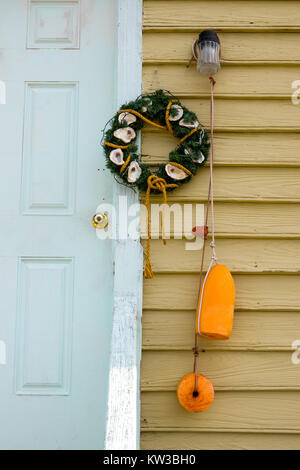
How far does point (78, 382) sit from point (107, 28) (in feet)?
5.14

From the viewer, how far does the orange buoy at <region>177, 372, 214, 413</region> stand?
6.47 ft

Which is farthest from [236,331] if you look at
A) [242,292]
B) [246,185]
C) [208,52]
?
[208,52]

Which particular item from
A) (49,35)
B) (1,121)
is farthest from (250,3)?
(1,121)

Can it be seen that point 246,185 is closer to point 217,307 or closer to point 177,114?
point 177,114

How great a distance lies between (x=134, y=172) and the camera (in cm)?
210

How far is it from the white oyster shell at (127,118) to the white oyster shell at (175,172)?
0.79 ft

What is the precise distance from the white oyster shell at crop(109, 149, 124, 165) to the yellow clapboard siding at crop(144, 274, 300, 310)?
0.49 meters

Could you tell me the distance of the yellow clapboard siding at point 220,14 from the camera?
2.25 meters

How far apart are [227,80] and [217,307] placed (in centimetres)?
98

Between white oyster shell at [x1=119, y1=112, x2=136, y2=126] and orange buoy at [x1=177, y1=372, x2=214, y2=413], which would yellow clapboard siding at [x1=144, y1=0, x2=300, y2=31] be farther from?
orange buoy at [x1=177, y1=372, x2=214, y2=413]

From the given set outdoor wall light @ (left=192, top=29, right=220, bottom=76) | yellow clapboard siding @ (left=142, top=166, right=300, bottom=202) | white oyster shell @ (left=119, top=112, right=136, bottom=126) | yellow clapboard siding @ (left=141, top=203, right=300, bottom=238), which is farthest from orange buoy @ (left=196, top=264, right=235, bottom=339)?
outdoor wall light @ (left=192, top=29, right=220, bottom=76)

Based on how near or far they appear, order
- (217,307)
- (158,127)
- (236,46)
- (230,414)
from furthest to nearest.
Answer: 1. (236,46)
2. (158,127)
3. (230,414)
4. (217,307)

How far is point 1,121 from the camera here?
231 cm
